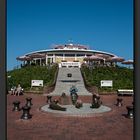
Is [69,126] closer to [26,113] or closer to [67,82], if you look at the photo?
[26,113]

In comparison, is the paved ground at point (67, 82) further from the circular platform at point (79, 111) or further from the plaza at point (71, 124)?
the circular platform at point (79, 111)

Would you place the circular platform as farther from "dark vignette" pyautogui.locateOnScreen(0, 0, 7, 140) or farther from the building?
"dark vignette" pyautogui.locateOnScreen(0, 0, 7, 140)

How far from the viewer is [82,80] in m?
11.1

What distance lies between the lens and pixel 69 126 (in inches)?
221

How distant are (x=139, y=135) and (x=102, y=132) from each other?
9.26 feet

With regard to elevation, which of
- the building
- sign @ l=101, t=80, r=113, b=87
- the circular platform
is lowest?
the circular platform

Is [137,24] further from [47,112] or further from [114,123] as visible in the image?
[47,112]

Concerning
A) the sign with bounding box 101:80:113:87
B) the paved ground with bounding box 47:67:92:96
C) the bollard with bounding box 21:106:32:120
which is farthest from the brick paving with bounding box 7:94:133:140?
the paved ground with bounding box 47:67:92:96

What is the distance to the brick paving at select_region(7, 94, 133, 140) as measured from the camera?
468cm

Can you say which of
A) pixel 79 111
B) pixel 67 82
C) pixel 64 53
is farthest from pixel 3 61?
pixel 67 82

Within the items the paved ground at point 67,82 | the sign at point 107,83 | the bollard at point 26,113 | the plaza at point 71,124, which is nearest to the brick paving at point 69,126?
the plaza at point 71,124

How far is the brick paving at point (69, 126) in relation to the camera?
4676mm

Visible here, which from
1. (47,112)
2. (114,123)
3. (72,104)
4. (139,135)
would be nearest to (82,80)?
(72,104)

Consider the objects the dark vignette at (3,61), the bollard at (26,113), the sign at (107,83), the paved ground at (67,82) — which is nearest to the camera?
the dark vignette at (3,61)
